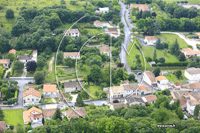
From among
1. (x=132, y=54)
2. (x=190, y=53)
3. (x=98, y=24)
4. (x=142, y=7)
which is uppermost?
(x=142, y=7)

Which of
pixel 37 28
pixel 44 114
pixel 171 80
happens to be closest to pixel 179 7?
pixel 171 80

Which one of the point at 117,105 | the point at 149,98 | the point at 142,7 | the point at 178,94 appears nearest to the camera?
the point at 117,105

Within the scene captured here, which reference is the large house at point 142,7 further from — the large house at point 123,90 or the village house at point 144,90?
the large house at point 123,90

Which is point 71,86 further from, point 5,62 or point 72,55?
point 5,62

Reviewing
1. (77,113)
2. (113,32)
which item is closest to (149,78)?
(77,113)

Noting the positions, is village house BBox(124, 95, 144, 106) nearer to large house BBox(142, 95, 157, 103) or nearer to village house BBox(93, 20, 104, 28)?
large house BBox(142, 95, 157, 103)

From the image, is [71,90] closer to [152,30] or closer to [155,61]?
[155,61]

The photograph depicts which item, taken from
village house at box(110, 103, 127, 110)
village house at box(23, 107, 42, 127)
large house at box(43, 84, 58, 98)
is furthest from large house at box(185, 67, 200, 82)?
village house at box(23, 107, 42, 127)
